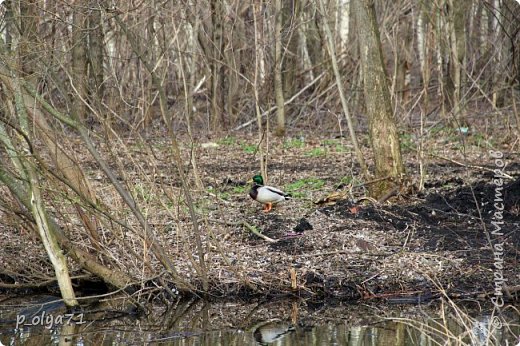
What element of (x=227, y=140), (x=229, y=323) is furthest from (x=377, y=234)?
(x=227, y=140)

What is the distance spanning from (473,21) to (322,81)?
15.5ft

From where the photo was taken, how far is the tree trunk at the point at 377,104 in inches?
397

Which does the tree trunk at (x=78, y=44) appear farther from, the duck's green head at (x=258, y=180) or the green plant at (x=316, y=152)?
the green plant at (x=316, y=152)

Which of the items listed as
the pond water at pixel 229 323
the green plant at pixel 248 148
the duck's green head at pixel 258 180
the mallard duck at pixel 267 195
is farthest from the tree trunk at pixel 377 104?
the green plant at pixel 248 148

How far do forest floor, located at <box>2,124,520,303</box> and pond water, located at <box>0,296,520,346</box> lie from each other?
0.32 meters

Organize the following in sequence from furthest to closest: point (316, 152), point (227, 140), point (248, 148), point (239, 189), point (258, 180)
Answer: point (227, 140) < point (248, 148) < point (316, 152) < point (239, 189) < point (258, 180)

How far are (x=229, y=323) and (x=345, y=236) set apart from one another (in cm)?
206

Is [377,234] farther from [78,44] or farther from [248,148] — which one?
[248,148]

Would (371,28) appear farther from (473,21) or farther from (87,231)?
(473,21)

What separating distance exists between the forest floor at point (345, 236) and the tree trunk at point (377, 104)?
0.95 feet

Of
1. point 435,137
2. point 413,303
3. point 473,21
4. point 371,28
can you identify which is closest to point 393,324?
point 413,303

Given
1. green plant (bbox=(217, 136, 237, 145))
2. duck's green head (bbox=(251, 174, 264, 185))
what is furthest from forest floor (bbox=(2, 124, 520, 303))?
green plant (bbox=(217, 136, 237, 145))

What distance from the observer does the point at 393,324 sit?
7254 mm

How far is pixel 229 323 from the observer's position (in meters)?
7.41
